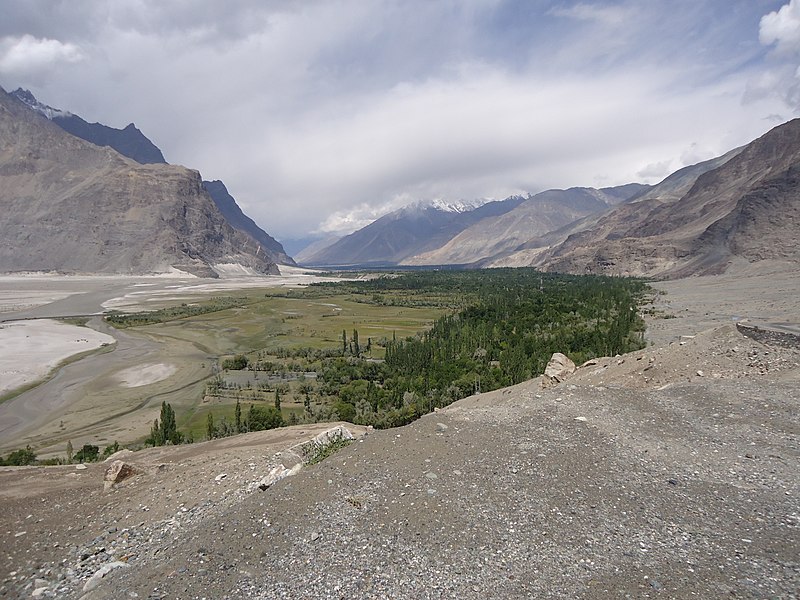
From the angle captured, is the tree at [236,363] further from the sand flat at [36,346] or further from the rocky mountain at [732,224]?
the rocky mountain at [732,224]

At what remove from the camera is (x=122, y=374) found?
51.7 meters

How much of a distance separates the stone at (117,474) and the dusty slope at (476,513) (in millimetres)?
444

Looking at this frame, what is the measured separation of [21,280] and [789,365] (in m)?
221

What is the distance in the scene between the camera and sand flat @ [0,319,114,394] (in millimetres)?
A: 50688

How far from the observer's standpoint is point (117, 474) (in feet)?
46.3

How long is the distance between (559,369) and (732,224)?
149062 millimetres

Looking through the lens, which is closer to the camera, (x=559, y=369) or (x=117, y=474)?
(x=117, y=474)

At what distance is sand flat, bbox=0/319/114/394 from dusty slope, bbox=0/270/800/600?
44250 mm

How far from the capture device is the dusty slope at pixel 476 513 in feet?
25.8

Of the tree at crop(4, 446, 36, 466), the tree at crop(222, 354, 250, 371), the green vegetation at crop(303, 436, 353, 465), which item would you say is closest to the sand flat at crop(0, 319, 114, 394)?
the tree at crop(222, 354, 250, 371)

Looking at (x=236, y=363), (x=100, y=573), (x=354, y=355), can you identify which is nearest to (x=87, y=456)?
(x=100, y=573)

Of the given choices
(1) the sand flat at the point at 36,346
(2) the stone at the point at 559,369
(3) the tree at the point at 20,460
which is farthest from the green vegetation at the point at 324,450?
(1) the sand flat at the point at 36,346

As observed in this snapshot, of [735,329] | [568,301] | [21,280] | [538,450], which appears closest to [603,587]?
[538,450]

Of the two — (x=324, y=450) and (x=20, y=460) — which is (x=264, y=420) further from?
(x=324, y=450)
